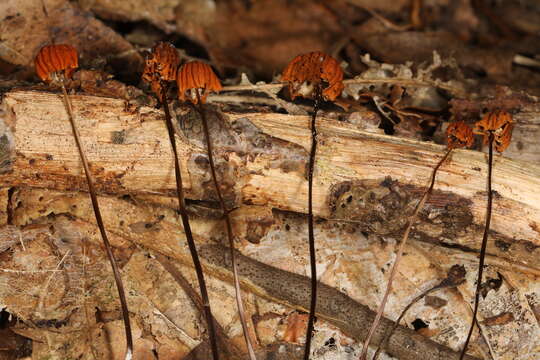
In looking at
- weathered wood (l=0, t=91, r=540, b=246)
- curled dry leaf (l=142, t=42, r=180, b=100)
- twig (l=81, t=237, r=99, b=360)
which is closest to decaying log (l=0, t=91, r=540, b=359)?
weathered wood (l=0, t=91, r=540, b=246)

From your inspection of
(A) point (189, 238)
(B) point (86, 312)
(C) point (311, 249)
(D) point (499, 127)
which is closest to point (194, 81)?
(A) point (189, 238)

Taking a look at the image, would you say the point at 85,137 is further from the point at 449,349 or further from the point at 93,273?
the point at 449,349

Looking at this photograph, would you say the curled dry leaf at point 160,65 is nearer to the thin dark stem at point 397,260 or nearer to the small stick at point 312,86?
the small stick at point 312,86

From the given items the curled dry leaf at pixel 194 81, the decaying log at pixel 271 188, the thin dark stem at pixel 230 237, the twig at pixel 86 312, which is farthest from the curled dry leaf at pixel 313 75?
the twig at pixel 86 312

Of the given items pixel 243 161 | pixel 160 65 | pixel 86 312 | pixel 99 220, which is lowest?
pixel 86 312

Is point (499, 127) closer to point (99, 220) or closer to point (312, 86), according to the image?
point (312, 86)

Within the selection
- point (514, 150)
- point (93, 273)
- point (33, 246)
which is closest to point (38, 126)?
point (33, 246)

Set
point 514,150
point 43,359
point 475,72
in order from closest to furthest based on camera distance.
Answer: point 43,359
point 514,150
point 475,72
